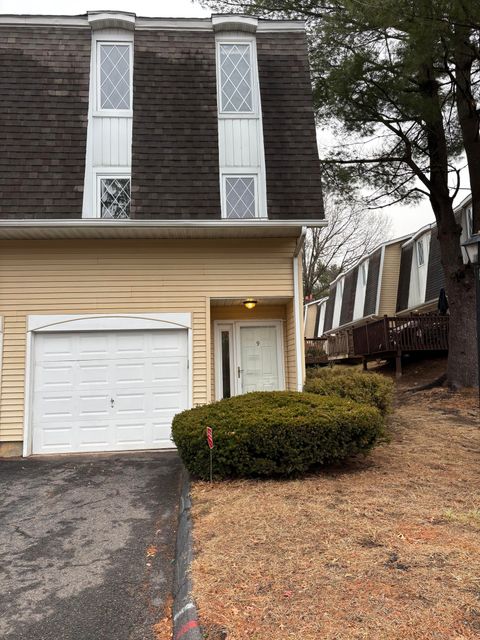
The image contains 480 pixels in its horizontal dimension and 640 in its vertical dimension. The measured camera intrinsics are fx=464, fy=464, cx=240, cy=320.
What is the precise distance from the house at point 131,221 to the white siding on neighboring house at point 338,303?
57.6ft

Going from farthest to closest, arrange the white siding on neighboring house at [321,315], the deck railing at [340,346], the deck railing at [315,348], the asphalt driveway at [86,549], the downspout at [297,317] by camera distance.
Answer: the white siding on neighboring house at [321,315], the deck railing at [315,348], the deck railing at [340,346], the downspout at [297,317], the asphalt driveway at [86,549]

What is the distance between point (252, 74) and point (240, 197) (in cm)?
287

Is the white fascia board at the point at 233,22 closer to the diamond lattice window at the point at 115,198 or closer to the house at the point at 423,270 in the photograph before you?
the diamond lattice window at the point at 115,198

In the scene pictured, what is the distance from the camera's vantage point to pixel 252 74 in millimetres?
9828

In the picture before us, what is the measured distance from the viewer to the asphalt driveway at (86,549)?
3174 millimetres

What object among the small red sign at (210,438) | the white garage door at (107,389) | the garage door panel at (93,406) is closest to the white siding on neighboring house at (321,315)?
the white garage door at (107,389)

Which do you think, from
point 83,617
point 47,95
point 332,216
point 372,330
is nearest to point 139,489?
point 83,617

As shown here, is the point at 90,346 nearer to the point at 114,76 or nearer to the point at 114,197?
the point at 114,197

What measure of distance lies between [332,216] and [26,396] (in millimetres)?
22414

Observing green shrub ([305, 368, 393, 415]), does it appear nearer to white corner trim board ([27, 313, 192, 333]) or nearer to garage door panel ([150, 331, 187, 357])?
garage door panel ([150, 331, 187, 357])

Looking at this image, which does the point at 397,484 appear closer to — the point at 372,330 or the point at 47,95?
the point at 47,95

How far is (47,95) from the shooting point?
29.6ft

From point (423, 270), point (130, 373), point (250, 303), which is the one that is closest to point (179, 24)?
point (250, 303)

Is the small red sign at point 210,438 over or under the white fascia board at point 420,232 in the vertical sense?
under
